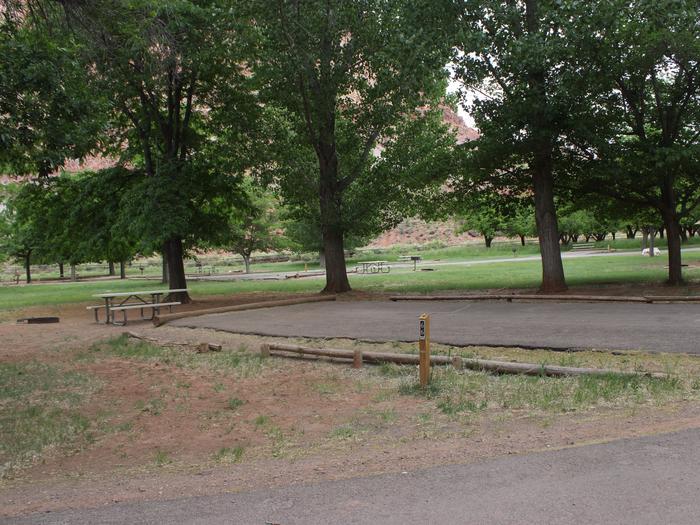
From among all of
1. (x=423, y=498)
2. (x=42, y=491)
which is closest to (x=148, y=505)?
(x=42, y=491)

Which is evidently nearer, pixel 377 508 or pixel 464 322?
pixel 377 508

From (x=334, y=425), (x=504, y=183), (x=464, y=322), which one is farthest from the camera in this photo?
(x=504, y=183)

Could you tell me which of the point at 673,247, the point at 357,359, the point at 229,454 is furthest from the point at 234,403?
the point at 673,247

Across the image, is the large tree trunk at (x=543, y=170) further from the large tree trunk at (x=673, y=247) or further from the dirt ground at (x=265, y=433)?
the dirt ground at (x=265, y=433)

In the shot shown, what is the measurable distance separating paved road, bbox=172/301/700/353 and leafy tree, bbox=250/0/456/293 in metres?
4.65

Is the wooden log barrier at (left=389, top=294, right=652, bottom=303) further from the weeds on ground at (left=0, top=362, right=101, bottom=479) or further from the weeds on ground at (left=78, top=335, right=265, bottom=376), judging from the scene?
the weeds on ground at (left=0, top=362, right=101, bottom=479)

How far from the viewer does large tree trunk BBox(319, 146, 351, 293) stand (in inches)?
763

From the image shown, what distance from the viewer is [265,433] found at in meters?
5.86

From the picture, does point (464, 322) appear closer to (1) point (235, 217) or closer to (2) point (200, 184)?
(2) point (200, 184)

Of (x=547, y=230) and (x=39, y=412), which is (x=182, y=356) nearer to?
(x=39, y=412)

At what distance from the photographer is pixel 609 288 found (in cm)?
1731

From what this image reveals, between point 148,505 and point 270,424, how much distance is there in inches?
86.8

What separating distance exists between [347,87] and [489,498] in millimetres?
16576

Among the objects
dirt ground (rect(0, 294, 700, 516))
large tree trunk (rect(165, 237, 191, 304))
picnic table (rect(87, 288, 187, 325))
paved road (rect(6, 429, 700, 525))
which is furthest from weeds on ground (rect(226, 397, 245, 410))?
large tree trunk (rect(165, 237, 191, 304))
